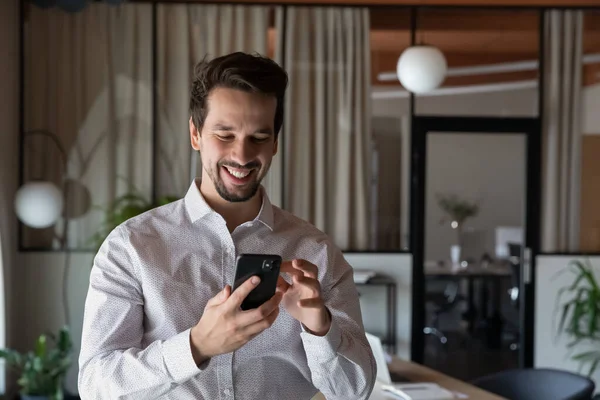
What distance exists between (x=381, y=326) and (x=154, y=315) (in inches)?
191

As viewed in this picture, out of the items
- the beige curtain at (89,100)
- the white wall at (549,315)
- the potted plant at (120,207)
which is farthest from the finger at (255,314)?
the white wall at (549,315)

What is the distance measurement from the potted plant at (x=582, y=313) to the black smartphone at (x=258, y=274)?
5.02 metres

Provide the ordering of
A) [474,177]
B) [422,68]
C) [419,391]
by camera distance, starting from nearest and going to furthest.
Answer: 1. [419,391]
2. [422,68]
3. [474,177]

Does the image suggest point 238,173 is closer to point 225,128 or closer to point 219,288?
point 225,128

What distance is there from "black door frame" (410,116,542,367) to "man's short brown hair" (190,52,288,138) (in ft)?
15.6

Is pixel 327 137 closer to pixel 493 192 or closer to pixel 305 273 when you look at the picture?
pixel 493 192

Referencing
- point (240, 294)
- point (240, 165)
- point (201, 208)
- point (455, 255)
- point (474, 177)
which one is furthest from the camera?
point (455, 255)

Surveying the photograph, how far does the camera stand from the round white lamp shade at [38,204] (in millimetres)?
5645

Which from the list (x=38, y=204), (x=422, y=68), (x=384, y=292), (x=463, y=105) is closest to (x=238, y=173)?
(x=422, y=68)

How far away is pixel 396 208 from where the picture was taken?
20.9ft

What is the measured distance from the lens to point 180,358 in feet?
4.60

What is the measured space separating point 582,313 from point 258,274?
5.08 meters

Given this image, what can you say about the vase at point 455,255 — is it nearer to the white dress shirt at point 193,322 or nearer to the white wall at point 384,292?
the white wall at point 384,292

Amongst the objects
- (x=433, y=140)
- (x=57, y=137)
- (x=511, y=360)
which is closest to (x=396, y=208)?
(x=433, y=140)
